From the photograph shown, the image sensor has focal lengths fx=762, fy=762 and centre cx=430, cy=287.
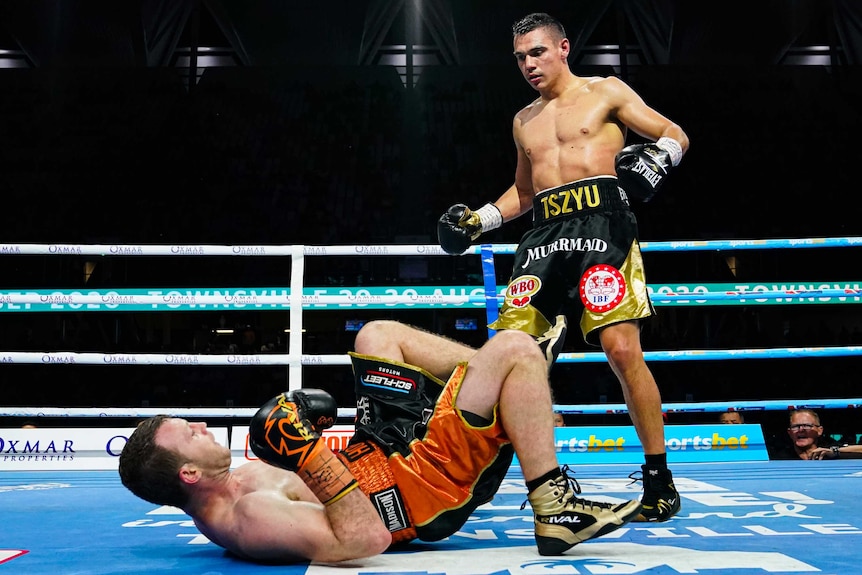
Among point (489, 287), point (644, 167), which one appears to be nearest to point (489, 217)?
point (644, 167)

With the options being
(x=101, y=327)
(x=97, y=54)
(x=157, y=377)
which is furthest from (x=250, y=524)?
(x=97, y=54)

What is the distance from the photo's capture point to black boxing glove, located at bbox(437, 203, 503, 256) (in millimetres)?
2381

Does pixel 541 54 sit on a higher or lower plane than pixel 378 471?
higher

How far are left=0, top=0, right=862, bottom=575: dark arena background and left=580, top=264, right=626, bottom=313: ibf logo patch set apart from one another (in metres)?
4.30

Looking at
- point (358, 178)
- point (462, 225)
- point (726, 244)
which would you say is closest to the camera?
point (462, 225)

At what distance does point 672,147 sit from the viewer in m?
1.99

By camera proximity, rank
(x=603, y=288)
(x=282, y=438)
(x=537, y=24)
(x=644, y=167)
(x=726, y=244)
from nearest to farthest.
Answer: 1. (x=282, y=438)
2. (x=644, y=167)
3. (x=603, y=288)
4. (x=537, y=24)
5. (x=726, y=244)

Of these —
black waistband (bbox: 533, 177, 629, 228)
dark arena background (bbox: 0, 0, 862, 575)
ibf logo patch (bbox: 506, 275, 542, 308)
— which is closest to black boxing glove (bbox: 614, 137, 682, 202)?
black waistband (bbox: 533, 177, 629, 228)

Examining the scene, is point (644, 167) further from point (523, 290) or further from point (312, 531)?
point (312, 531)

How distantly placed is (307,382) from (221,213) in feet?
8.48

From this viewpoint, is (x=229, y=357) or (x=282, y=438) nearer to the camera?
(x=282, y=438)

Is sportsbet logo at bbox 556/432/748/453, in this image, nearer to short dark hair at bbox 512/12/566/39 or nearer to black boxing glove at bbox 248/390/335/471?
short dark hair at bbox 512/12/566/39

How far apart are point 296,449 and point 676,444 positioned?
7.70 ft

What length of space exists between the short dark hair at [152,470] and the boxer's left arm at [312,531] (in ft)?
0.46
